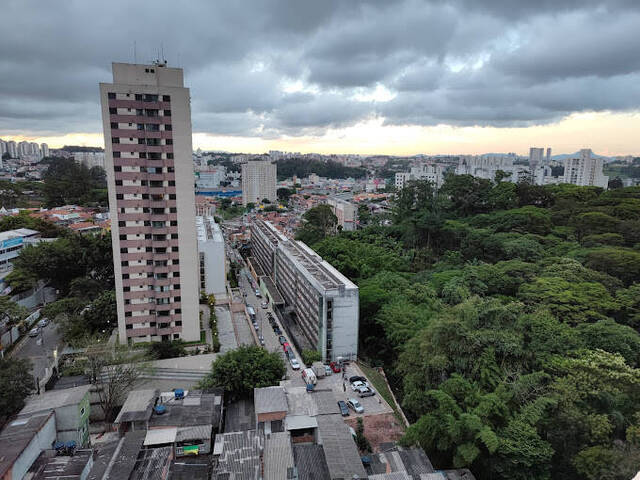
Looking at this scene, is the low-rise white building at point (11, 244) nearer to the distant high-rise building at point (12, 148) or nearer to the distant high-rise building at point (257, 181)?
the distant high-rise building at point (257, 181)

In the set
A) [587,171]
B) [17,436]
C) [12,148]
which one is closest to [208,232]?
[17,436]

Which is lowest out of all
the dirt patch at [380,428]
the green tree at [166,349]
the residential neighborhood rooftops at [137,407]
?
the dirt patch at [380,428]

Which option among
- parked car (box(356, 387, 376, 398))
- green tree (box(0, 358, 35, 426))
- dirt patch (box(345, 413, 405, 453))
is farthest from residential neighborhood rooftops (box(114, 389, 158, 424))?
parked car (box(356, 387, 376, 398))

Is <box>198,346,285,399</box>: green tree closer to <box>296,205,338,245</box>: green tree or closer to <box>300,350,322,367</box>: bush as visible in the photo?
<box>300,350,322,367</box>: bush

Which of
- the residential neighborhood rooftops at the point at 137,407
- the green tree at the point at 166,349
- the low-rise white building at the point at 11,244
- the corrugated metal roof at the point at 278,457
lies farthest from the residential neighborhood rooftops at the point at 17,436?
the low-rise white building at the point at 11,244

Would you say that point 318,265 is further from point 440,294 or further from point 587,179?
point 587,179

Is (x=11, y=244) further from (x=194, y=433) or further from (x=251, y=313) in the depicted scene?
(x=194, y=433)
